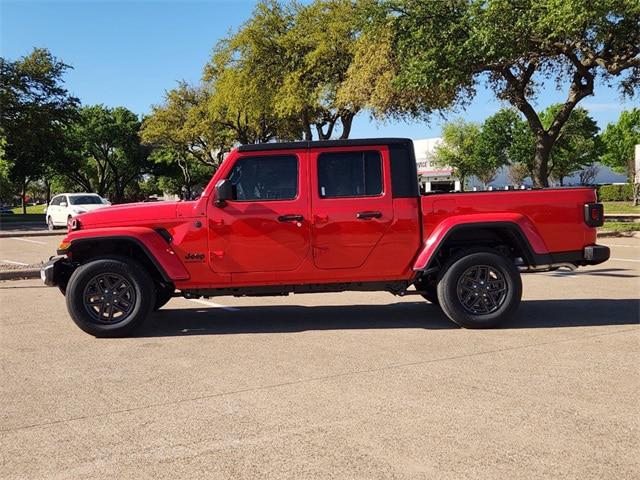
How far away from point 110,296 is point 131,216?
873 millimetres

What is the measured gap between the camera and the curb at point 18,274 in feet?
38.2

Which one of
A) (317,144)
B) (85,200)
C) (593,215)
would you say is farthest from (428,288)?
(85,200)

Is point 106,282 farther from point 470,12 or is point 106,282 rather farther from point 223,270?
point 470,12

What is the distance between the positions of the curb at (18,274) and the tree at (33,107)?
101 ft

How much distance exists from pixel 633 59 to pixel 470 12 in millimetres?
5168

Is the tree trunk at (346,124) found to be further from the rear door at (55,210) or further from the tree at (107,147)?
the tree at (107,147)

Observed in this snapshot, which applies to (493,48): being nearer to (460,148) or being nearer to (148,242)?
(148,242)

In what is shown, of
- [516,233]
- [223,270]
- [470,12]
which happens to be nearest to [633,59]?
[470,12]

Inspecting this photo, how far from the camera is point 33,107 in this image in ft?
137

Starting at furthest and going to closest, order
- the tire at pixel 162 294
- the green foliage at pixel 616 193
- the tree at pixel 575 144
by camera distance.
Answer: the tree at pixel 575 144, the green foliage at pixel 616 193, the tire at pixel 162 294

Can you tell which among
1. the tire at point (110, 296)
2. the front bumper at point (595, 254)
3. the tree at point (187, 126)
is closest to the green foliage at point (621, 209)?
the tree at point (187, 126)

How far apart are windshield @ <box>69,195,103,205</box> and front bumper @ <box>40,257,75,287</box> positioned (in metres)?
22.8

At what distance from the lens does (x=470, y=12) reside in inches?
752

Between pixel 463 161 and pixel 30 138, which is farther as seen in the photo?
pixel 463 161
